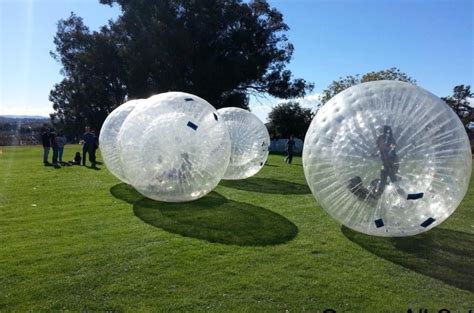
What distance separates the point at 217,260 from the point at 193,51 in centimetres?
2841

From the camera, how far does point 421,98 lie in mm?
6133

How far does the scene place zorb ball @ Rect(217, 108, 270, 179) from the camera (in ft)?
40.2

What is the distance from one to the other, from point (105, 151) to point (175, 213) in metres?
3.57

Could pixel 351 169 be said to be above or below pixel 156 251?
above

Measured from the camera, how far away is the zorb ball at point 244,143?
483 inches

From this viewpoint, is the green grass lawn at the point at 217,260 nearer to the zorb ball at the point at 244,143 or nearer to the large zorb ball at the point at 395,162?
the large zorb ball at the point at 395,162

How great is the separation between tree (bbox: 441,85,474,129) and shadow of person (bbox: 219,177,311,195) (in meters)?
36.9

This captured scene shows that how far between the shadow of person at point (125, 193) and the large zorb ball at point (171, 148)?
6.85 feet

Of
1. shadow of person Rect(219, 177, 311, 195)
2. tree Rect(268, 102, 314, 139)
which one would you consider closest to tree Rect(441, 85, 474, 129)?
tree Rect(268, 102, 314, 139)

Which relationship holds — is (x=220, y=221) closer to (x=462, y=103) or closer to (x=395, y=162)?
(x=395, y=162)

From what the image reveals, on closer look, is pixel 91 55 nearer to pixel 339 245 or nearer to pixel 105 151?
pixel 105 151

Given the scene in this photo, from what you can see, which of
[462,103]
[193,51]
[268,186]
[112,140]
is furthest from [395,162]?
[462,103]

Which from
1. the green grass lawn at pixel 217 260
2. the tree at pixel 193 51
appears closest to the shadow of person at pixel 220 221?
the green grass lawn at pixel 217 260

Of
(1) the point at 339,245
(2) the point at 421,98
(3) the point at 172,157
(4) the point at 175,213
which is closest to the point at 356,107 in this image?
(2) the point at 421,98
